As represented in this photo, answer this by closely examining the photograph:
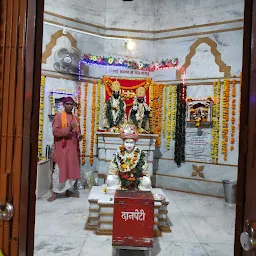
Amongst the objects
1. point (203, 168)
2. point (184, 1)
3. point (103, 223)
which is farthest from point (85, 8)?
point (103, 223)

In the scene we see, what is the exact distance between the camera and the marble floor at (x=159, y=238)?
3613mm

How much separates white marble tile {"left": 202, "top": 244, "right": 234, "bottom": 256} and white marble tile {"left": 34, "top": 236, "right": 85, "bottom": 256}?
175cm

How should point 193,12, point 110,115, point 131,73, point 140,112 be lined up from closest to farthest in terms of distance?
point 110,115 < point 140,112 < point 193,12 < point 131,73

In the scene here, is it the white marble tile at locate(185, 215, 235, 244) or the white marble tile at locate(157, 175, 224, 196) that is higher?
the white marble tile at locate(157, 175, 224, 196)

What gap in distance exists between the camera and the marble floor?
11.9ft

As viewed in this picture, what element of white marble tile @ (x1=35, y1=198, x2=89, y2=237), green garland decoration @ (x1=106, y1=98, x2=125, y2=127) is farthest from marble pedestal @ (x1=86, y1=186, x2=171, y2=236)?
green garland decoration @ (x1=106, y1=98, x2=125, y2=127)

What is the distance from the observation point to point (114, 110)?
7.30m

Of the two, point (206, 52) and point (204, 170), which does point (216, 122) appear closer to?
point (204, 170)

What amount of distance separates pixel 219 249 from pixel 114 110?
4.45m

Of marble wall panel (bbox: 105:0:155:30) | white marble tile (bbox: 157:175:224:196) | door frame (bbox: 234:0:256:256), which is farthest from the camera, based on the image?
marble wall panel (bbox: 105:0:155:30)

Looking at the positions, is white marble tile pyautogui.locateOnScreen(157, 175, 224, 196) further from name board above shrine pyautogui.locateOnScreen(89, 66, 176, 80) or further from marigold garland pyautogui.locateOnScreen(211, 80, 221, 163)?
name board above shrine pyautogui.locateOnScreen(89, 66, 176, 80)

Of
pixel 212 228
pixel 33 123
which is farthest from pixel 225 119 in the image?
pixel 33 123

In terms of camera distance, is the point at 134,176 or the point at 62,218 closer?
the point at 134,176

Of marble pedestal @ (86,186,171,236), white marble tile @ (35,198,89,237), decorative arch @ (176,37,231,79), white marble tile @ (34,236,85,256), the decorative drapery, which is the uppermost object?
decorative arch @ (176,37,231,79)
